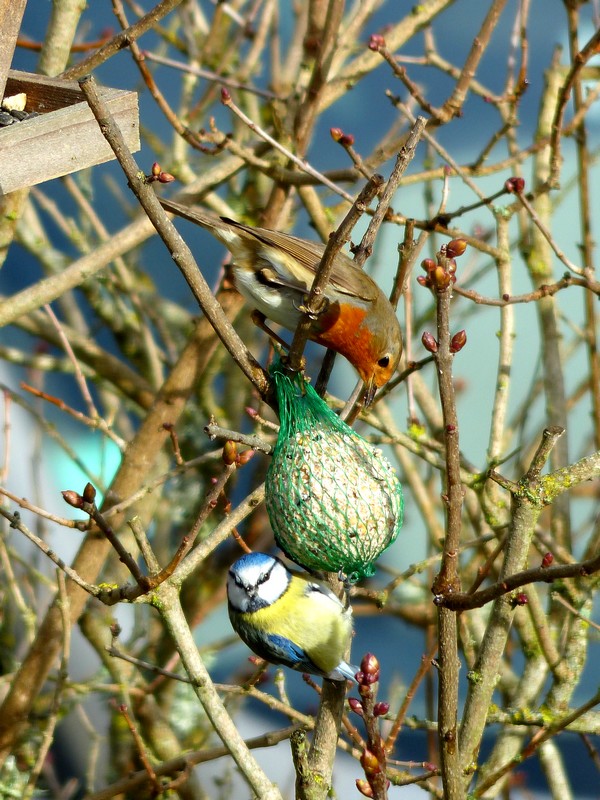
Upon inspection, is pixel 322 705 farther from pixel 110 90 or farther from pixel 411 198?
pixel 411 198

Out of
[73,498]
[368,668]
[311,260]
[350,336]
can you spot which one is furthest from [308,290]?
[368,668]

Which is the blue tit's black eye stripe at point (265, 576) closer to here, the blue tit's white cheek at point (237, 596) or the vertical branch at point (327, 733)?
the blue tit's white cheek at point (237, 596)

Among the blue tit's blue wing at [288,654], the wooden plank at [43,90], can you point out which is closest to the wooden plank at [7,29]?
the wooden plank at [43,90]

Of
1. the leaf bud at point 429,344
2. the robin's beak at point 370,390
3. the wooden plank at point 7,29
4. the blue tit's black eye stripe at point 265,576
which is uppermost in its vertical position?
the wooden plank at point 7,29

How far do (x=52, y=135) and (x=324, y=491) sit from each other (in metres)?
1.09

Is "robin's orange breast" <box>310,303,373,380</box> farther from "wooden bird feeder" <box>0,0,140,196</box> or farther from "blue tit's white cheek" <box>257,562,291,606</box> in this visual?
"wooden bird feeder" <box>0,0,140,196</box>

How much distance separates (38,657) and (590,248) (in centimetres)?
249

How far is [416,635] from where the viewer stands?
5.39m

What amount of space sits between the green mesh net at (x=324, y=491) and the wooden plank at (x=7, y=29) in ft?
3.48

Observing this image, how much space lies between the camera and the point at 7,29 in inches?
97.3

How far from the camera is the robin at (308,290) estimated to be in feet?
10.1

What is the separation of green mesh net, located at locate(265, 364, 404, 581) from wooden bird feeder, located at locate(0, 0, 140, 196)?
2.41ft

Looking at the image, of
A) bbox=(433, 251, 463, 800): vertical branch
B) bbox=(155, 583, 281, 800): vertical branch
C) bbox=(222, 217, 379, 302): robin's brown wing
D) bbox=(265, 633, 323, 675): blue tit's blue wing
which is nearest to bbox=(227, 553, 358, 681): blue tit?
bbox=(265, 633, 323, 675): blue tit's blue wing

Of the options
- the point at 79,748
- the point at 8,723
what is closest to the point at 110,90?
the point at 8,723
